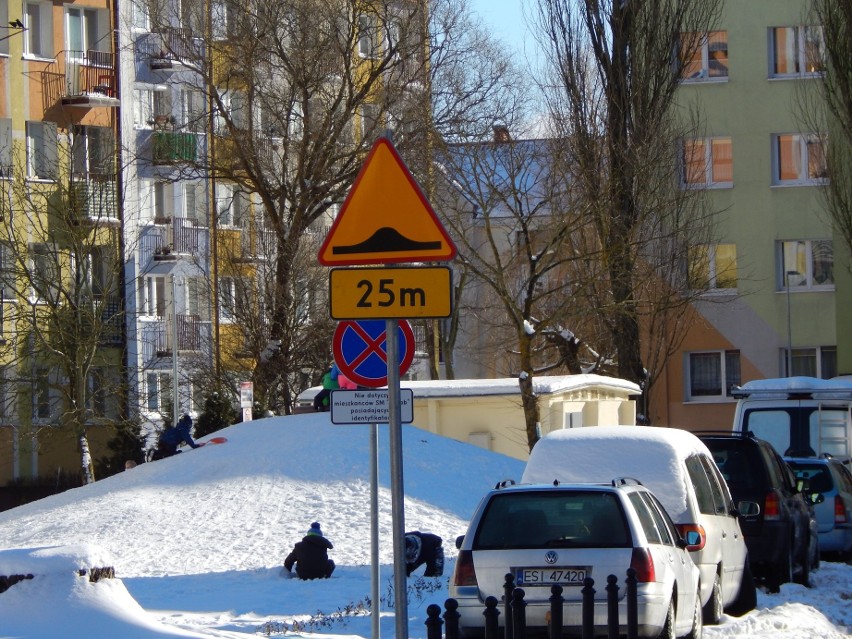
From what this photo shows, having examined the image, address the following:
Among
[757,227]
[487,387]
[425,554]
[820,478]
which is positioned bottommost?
[425,554]

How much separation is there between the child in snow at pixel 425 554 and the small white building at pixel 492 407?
15.1m

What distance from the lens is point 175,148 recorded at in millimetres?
39531

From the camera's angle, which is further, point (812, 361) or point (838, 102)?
point (812, 361)

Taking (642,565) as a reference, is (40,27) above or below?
above

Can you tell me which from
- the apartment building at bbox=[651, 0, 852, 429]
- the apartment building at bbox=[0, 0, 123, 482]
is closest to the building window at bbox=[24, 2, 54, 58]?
the apartment building at bbox=[0, 0, 123, 482]

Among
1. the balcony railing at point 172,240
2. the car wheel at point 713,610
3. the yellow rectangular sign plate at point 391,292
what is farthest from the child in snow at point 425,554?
the balcony railing at point 172,240

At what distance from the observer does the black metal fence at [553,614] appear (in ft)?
26.8

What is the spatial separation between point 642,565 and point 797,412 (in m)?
14.9

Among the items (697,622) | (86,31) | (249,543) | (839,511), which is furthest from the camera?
(86,31)

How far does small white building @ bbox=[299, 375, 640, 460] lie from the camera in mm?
32031

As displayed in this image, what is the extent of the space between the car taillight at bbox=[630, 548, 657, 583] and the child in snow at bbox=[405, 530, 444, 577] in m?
6.25

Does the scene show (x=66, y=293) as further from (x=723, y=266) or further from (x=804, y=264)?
(x=804, y=264)

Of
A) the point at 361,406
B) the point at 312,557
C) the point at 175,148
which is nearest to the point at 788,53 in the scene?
the point at 175,148

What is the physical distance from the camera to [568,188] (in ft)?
96.5
